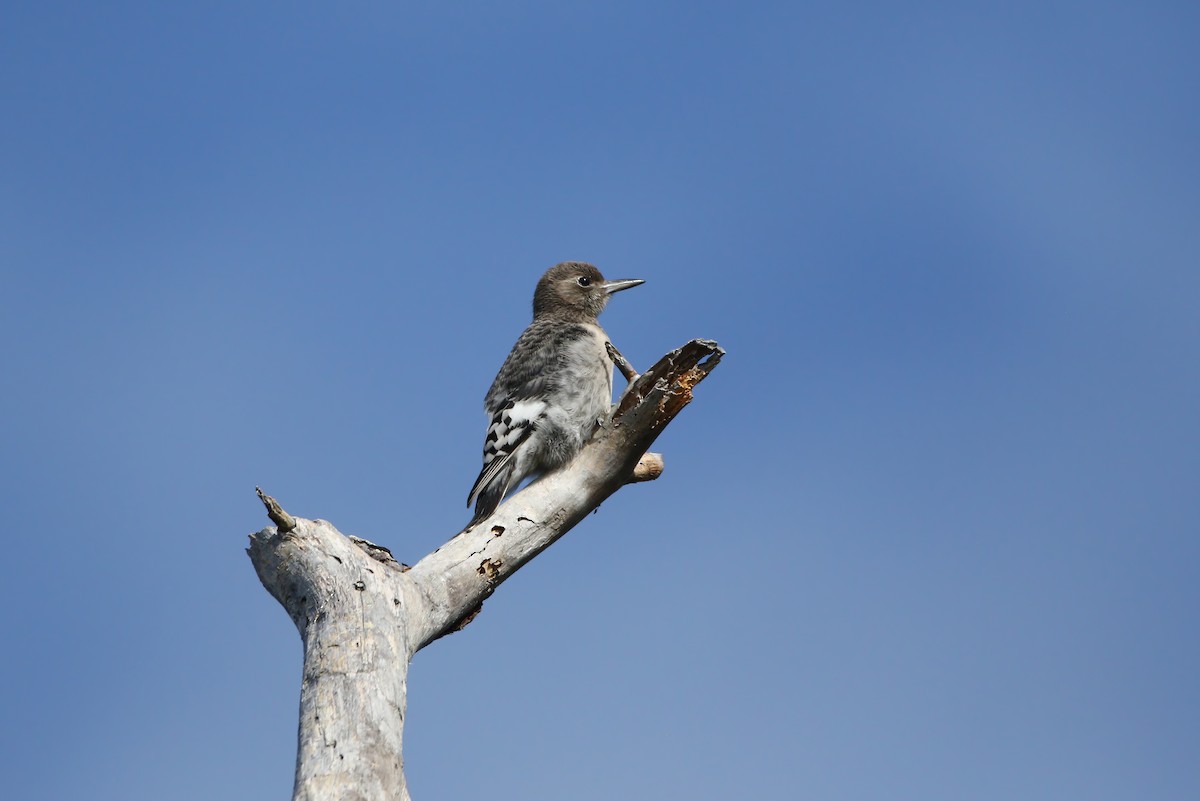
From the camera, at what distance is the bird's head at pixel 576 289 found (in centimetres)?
1025

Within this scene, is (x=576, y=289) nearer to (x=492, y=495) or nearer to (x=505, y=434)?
(x=505, y=434)

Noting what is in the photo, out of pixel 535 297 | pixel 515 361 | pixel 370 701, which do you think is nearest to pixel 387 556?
pixel 370 701

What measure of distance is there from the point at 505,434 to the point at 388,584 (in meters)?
2.26

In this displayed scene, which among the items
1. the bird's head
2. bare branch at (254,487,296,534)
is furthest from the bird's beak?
bare branch at (254,487,296,534)

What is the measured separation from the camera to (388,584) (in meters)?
6.19

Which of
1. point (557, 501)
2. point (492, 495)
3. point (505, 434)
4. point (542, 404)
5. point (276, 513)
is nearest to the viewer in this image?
point (276, 513)

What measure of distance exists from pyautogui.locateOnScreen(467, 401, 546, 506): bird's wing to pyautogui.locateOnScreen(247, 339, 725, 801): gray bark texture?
51 centimetres

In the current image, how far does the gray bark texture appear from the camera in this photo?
208 inches

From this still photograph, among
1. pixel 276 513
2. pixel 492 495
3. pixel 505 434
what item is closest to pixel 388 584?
pixel 276 513

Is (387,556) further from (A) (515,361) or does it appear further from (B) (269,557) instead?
(A) (515,361)

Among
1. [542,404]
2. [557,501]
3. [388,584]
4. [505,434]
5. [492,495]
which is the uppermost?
[542,404]

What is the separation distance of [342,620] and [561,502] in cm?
186

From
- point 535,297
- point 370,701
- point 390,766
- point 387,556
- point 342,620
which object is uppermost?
point 535,297

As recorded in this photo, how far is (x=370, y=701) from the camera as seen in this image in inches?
217
